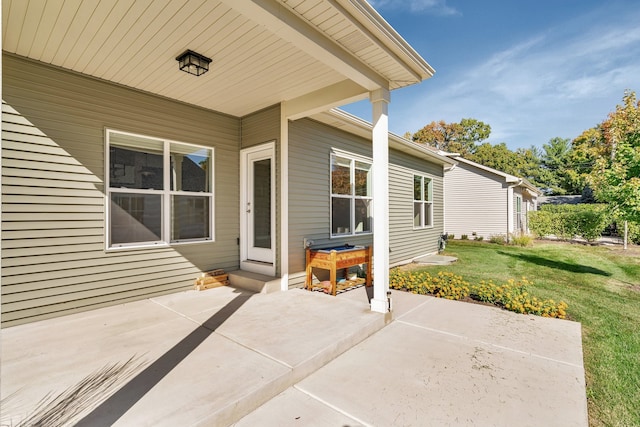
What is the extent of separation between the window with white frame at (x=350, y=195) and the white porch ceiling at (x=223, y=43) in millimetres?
1904

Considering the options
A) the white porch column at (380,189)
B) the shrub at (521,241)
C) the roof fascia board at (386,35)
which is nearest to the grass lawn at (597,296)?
the shrub at (521,241)

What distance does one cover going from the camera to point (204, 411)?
1.92 m

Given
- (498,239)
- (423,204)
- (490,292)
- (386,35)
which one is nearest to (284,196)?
(386,35)

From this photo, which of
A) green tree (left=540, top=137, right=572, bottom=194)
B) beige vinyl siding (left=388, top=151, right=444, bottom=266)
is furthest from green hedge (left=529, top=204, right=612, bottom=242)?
green tree (left=540, top=137, right=572, bottom=194)

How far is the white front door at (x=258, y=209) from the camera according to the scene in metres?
4.94

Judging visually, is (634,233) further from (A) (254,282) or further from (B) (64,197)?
(B) (64,197)

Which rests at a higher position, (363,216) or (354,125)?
(354,125)

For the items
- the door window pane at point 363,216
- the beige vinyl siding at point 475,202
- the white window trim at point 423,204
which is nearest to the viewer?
the door window pane at point 363,216

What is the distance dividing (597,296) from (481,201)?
Result: 939 cm

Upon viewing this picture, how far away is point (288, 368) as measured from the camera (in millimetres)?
2430

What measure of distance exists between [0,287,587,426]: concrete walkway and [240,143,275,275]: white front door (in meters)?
1.26

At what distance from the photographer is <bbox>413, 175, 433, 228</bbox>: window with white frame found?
8.94 m

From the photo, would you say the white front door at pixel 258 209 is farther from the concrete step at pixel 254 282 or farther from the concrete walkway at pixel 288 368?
the concrete walkway at pixel 288 368

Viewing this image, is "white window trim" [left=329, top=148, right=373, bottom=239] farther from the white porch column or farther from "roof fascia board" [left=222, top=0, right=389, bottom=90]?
"roof fascia board" [left=222, top=0, right=389, bottom=90]
